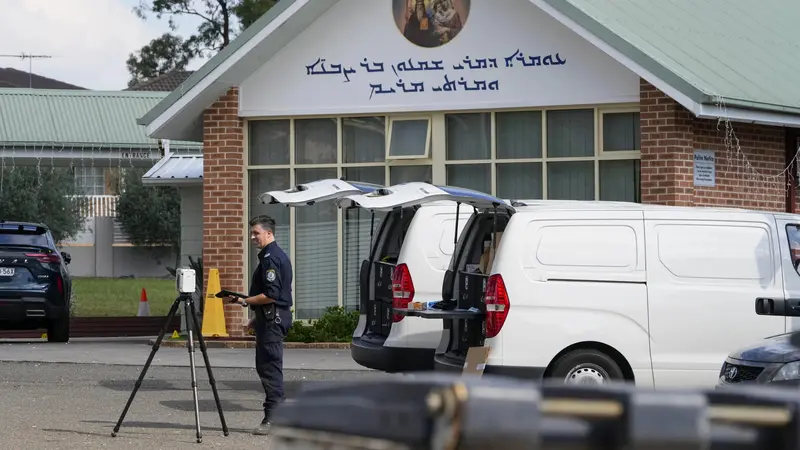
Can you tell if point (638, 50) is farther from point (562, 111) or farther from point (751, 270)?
point (751, 270)

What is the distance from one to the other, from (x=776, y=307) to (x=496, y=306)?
2243 millimetres

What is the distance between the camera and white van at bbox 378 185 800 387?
1084 centimetres

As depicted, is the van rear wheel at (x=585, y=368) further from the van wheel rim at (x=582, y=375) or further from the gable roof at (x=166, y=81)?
the gable roof at (x=166, y=81)

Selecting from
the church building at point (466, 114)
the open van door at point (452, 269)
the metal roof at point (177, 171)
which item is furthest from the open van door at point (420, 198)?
the metal roof at point (177, 171)

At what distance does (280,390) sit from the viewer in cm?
1145

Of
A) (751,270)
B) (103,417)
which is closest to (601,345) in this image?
(751,270)

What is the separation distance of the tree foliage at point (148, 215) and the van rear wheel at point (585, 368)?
50.9m

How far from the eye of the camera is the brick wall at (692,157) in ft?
59.5

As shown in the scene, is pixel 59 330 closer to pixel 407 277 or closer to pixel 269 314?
pixel 407 277

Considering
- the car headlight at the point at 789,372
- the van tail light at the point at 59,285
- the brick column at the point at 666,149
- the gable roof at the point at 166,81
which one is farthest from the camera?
the gable roof at the point at 166,81

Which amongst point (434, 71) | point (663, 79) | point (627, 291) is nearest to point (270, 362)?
point (627, 291)

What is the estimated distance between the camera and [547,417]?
312cm

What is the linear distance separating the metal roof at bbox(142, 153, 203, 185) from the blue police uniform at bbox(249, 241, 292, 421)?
40.1ft

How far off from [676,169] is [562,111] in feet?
6.56
